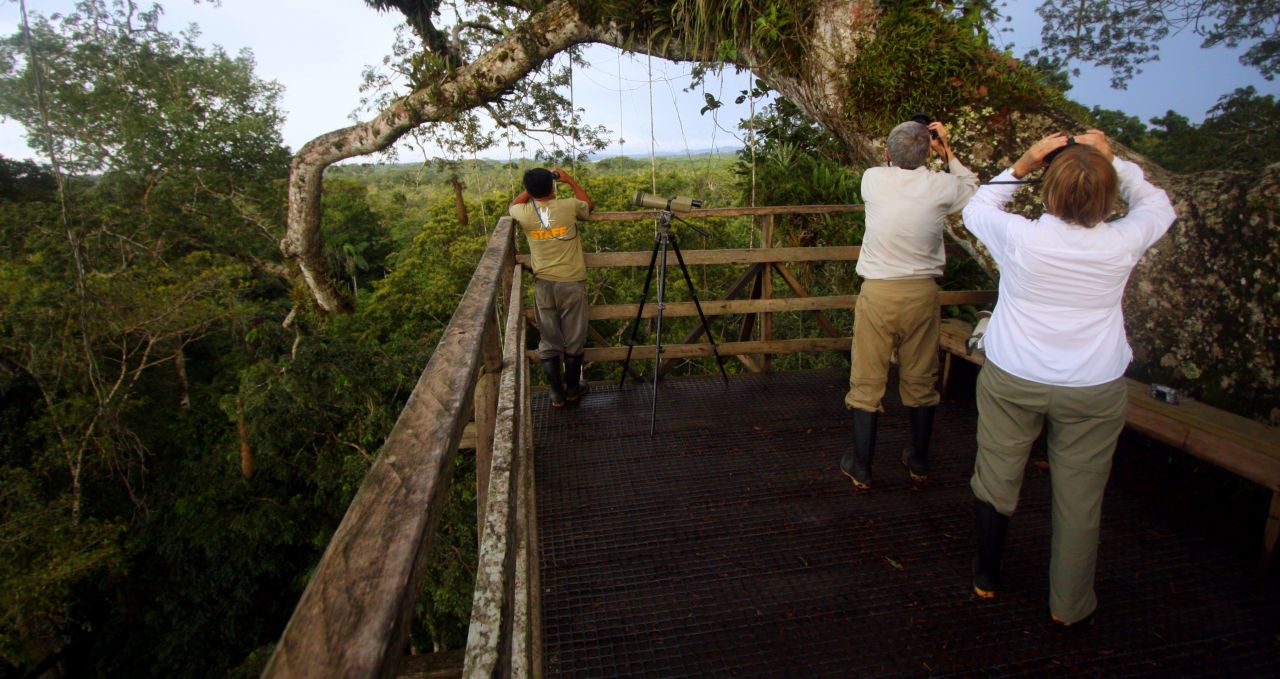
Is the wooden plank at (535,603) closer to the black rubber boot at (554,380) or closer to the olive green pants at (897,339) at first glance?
the black rubber boot at (554,380)

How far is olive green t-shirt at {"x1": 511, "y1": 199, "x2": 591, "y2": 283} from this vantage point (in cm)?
368

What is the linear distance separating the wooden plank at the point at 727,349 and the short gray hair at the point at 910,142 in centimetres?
190

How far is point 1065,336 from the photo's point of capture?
1.95m

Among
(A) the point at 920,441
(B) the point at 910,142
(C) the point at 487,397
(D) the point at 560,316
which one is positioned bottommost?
(A) the point at 920,441

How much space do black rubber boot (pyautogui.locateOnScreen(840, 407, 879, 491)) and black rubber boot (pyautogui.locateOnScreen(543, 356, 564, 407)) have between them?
1.79m

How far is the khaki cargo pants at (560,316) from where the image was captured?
12.7 feet

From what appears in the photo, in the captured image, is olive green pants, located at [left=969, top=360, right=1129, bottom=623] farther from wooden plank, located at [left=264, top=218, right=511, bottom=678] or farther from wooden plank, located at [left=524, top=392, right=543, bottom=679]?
wooden plank, located at [left=264, top=218, right=511, bottom=678]

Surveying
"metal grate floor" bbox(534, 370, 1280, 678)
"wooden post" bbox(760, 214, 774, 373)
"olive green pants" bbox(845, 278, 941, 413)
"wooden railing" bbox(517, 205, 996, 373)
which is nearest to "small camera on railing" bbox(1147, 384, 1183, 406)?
"metal grate floor" bbox(534, 370, 1280, 678)

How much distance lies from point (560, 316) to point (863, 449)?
188 centimetres

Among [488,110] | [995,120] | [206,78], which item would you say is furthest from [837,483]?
[206,78]

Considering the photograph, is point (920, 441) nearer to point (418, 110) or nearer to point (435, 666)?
point (435, 666)

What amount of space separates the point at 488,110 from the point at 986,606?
834 cm

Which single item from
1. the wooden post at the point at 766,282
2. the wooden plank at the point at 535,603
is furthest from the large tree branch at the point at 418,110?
the wooden plank at the point at 535,603

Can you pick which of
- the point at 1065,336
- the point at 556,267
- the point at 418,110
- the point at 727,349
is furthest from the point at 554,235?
the point at 418,110
